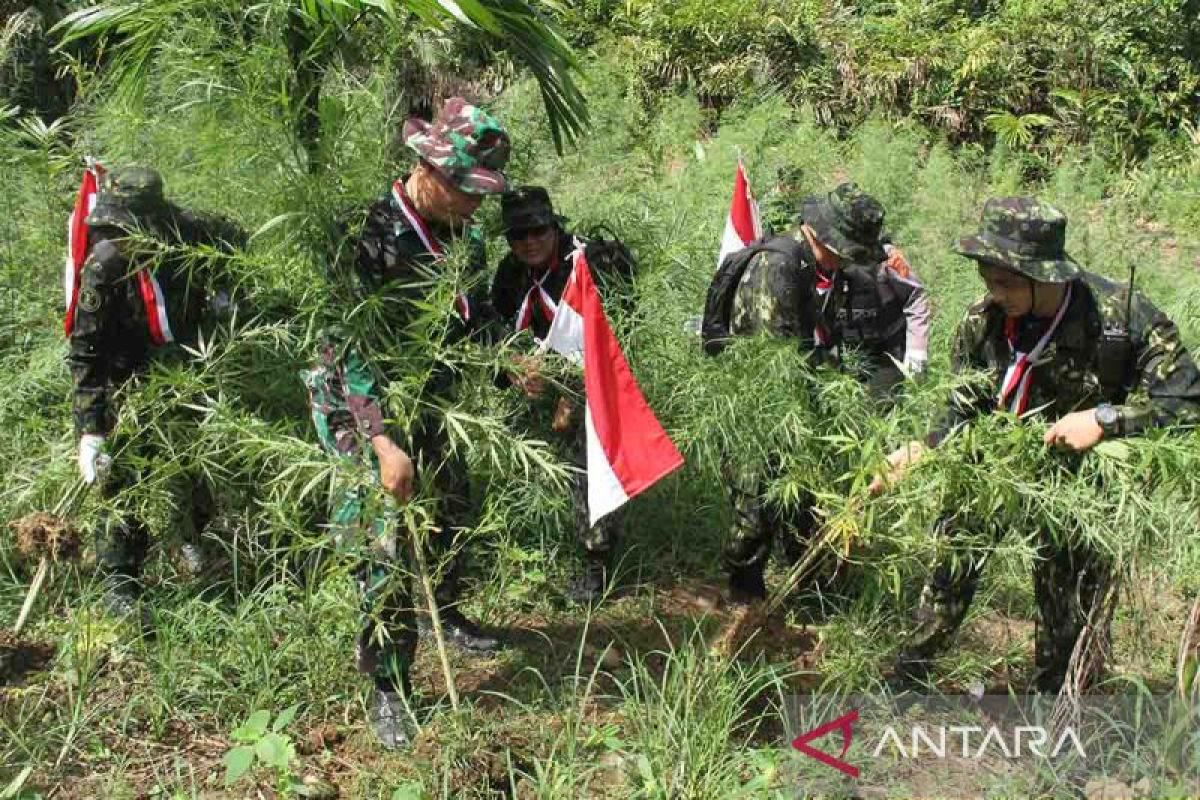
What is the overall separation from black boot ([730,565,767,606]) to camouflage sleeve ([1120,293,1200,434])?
166 centimetres

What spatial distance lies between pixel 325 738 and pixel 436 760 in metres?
0.58

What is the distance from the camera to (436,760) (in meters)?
3.19

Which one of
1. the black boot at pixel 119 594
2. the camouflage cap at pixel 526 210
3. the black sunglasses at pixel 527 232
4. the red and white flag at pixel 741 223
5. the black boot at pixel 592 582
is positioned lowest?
the black boot at pixel 592 582

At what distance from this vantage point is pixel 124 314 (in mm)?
4074

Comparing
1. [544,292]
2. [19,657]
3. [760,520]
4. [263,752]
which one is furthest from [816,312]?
[19,657]

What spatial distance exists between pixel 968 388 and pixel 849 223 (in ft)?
3.40

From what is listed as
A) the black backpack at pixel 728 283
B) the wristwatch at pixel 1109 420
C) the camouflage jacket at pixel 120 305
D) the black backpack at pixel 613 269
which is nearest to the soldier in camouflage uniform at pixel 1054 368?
the wristwatch at pixel 1109 420

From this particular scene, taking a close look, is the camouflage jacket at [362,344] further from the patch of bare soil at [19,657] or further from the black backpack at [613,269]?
the patch of bare soil at [19,657]

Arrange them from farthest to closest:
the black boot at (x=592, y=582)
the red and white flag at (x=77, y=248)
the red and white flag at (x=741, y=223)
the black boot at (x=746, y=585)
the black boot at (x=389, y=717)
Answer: the red and white flag at (x=741, y=223), the black boot at (x=592, y=582), the black boot at (x=746, y=585), the red and white flag at (x=77, y=248), the black boot at (x=389, y=717)

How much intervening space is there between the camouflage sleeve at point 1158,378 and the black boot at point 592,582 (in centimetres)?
221

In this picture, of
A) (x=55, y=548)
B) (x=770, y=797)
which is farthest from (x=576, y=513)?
(x=55, y=548)

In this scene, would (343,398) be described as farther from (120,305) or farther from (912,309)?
(912,309)

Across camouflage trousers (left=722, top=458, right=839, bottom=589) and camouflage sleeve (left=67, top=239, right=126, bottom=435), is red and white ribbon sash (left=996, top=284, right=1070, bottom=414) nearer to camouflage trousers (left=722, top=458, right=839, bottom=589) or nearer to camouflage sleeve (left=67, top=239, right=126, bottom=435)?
camouflage trousers (left=722, top=458, right=839, bottom=589)

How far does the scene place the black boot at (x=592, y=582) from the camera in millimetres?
4637
